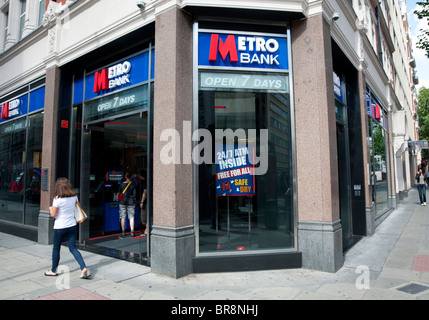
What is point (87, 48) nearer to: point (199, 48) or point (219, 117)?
point (199, 48)

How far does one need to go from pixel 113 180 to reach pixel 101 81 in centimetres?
322

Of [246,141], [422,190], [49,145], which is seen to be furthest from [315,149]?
[422,190]

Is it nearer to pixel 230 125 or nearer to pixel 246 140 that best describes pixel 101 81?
pixel 230 125

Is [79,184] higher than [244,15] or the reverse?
the reverse

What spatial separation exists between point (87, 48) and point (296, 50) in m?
5.12

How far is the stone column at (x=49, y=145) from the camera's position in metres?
7.93

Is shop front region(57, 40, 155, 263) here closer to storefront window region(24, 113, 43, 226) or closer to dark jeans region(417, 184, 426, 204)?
storefront window region(24, 113, 43, 226)

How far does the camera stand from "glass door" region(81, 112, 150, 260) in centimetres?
812

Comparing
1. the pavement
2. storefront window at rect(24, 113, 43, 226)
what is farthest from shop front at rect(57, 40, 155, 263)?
storefront window at rect(24, 113, 43, 226)

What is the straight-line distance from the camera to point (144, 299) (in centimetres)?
402

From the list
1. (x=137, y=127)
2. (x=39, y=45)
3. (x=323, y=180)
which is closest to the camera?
(x=323, y=180)

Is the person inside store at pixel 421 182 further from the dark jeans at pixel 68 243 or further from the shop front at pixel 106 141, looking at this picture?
the dark jeans at pixel 68 243

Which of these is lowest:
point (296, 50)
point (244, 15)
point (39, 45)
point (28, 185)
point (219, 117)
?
point (28, 185)
